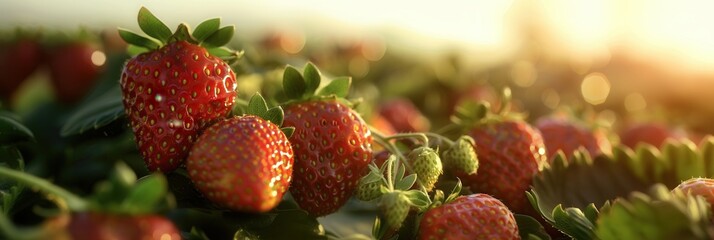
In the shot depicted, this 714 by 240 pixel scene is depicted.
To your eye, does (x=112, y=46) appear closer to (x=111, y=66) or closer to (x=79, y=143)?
(x=111, y=66)

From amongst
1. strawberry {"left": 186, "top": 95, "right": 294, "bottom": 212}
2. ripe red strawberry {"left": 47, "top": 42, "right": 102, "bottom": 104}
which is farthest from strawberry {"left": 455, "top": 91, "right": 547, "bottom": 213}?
ripe red strawberry {"left": 47, "top": 42, "right": 102, "bottom": 104}

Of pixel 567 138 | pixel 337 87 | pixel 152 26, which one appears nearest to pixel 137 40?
pixel 152 26

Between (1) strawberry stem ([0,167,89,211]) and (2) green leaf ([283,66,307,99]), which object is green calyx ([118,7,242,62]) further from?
(1) strawberry stem ([0,167,89,211])

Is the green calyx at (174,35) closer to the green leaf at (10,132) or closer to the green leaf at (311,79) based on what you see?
the green leaf at (311,79)

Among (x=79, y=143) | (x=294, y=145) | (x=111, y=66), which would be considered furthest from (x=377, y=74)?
(x=294, y=145)

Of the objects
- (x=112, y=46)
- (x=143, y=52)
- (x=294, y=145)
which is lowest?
(x=112, y=46)
